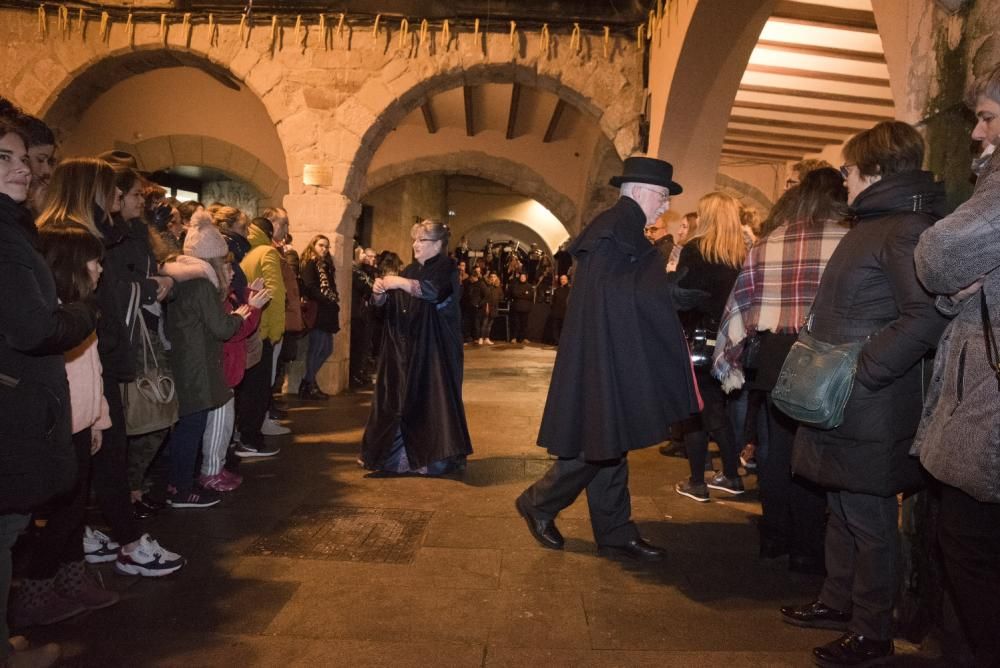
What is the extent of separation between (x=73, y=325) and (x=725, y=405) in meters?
3.34

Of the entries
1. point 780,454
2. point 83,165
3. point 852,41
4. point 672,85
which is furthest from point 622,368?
point 852,41

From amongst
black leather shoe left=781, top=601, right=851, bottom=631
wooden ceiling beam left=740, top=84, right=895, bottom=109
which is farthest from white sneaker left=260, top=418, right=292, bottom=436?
wooden ceiling beam left=740, top=84, right=895, bottom=109

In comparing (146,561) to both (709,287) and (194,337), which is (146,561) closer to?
(194,337)

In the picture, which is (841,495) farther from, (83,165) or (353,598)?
(83,165)

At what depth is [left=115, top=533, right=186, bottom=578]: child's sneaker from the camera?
9.34 ft

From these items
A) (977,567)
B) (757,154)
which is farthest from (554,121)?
(977,567)

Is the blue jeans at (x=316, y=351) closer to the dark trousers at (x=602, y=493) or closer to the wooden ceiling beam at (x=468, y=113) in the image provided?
the dark trousers at (x=602, y=493)

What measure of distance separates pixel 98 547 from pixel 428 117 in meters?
10.3

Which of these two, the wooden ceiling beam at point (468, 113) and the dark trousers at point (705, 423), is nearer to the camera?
the dark trousers at point (705, 423)

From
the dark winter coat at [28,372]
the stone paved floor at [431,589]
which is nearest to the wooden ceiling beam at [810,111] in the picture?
the stone paved floor at [431,589]

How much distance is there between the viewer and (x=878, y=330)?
2285 millimetres

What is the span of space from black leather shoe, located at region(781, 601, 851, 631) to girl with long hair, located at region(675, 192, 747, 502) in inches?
59.1

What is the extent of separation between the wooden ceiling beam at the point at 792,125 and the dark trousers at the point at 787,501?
7.08 m

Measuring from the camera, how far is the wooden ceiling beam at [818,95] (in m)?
7.90
